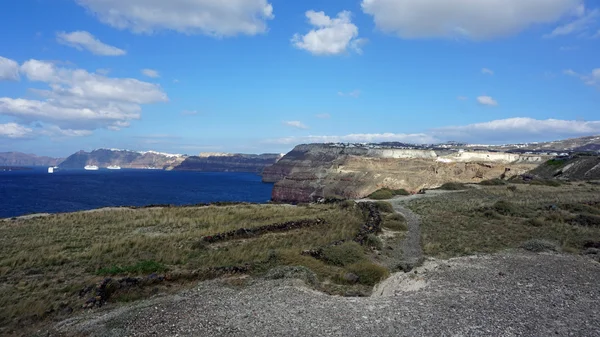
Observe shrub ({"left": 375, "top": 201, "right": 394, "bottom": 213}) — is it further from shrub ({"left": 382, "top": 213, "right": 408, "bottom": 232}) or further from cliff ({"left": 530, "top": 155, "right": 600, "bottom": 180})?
cliff ({"left": 530, "top": 155, "right": 600, "bottom": 180})

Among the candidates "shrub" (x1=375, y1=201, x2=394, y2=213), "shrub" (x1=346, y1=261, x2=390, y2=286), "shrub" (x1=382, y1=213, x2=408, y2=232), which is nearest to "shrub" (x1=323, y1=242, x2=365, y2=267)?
"shrub" (x1=346, y1=261, x2=390, y2=286)

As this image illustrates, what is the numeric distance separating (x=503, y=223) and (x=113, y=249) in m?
23.3

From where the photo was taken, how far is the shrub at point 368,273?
42.7 feet

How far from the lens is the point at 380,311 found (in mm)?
9297

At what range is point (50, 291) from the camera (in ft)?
39.6

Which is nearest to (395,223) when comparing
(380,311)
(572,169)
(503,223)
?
(503,223)

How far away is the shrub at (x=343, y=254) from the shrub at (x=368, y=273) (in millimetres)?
1132

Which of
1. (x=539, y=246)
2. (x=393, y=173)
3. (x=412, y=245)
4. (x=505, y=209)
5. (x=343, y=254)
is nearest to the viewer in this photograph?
(x=343, y=254)

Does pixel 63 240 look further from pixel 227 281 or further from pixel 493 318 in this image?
pixel 493 318

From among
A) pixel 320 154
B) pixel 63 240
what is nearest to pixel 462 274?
pixel 63 240

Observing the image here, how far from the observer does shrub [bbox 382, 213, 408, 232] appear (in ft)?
76.9

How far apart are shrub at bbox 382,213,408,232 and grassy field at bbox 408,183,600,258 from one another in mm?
1297

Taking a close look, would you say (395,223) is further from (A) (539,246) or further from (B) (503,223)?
(A) (539,246)

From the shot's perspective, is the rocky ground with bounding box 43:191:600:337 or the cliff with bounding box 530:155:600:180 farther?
the cliff with bounding box 530:155:600:180
